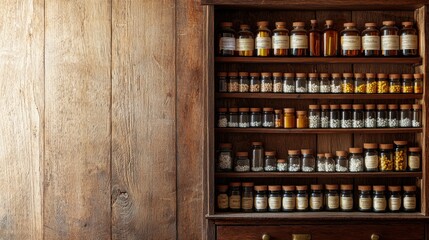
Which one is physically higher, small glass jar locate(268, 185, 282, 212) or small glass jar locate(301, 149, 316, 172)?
small glass jar locate(301, 149, 316, 172)

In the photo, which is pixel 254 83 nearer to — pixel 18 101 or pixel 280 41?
pixel 280 41

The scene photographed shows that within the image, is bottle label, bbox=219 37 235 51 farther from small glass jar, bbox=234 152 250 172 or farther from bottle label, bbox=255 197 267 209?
bottle label, bbox=255 197 267 209

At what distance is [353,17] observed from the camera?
119 inches

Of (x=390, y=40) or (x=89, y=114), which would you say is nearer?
(x=390, y=40)

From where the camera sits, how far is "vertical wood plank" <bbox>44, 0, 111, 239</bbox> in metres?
3.00

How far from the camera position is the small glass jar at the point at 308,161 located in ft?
9.62

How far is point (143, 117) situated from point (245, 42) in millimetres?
611

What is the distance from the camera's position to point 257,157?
296cm

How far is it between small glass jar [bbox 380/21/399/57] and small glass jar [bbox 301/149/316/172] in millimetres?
580

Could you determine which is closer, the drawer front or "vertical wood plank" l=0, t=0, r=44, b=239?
the drawer front

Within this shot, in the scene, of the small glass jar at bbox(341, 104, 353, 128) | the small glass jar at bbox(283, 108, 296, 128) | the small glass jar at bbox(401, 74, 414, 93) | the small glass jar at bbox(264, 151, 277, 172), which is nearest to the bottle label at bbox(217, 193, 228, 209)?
→ the small glass jar at bbox(264, 151, 277, 172)

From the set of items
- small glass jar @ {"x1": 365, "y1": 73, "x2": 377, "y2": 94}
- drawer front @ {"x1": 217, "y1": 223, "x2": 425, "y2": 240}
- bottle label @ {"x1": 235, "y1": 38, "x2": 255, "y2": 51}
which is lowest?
drawer front @ {"x1": 217, "y1": 223, "x2": 425, "y2": 240}

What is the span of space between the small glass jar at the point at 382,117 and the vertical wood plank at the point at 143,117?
97 centimetres

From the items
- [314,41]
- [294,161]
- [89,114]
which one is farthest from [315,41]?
[89,114]
